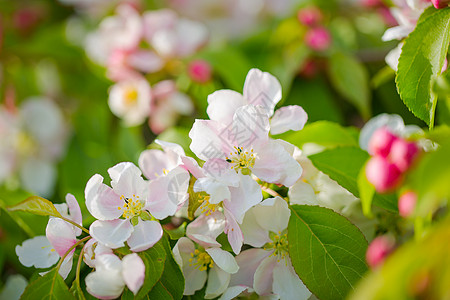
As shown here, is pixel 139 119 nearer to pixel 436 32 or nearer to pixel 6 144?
pixel 6 144

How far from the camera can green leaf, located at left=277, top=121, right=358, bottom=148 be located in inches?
27.9

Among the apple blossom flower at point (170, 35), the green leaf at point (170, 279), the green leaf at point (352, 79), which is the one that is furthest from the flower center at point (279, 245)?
the apple blossom flower at point (170, 35)

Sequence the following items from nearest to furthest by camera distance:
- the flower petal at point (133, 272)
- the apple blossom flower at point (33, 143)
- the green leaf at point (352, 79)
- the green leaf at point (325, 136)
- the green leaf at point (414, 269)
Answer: the green leaf at point (414, 269) < the flower petal at point (133, 272) < the green leaf at point (325, 136) < the green leaf at point (352, 79) < the apple blossom flower at point (33, 143)

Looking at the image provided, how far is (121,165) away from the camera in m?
0.58

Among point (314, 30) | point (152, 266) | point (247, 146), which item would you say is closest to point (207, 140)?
point (247, 146)

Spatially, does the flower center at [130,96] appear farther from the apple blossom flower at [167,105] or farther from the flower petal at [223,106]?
the flower petal at [223,106]

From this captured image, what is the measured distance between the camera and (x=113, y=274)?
1.66 ft

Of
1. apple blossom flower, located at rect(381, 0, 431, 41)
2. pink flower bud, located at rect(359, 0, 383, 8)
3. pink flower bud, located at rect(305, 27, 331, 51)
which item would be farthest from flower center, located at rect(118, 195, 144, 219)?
pink flower bud, located at rect(359, 0, 383, 8)

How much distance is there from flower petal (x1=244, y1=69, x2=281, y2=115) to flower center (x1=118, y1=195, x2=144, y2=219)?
18cm

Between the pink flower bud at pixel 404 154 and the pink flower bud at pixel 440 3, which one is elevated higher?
the pink flower bud at pixel 440 3

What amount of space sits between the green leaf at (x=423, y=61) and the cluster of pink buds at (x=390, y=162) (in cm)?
17

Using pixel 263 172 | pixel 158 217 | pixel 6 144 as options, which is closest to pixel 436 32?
pixel 263 172

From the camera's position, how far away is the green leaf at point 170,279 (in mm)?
556

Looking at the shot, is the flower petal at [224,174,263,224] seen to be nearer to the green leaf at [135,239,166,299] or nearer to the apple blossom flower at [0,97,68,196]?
the green leaf at [135,239,166,299]
